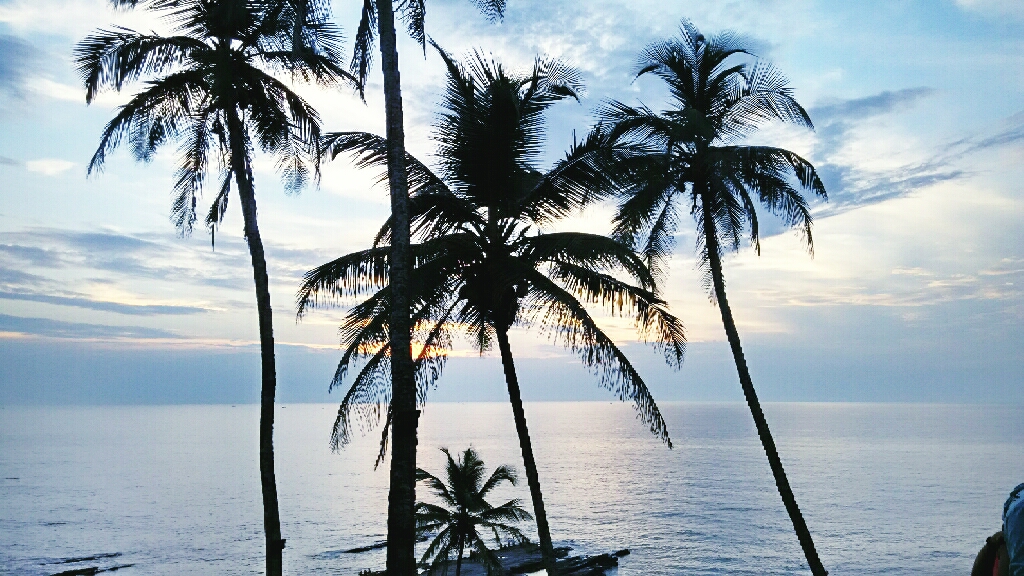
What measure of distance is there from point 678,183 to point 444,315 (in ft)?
24.5

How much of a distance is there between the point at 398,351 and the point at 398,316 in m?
0.54

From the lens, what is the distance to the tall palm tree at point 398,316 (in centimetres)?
1104

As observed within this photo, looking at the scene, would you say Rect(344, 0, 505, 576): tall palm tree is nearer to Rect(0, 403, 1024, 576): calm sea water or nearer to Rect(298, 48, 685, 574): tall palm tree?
Rect(298, 48, 685, 574): tall palm tree

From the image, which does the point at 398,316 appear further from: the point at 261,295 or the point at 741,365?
the point at 741,365

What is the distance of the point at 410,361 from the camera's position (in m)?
11.7

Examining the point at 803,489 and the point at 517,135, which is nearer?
the point at 517,135

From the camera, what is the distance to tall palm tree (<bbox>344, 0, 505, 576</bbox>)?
11039 millimetres

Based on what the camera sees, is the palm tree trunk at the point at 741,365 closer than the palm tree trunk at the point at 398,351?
No

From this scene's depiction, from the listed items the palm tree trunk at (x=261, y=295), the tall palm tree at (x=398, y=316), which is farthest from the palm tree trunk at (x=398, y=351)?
the palm tree trunk at (x=261, y=295)

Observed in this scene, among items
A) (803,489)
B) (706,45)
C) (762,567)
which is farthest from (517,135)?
(803,489)

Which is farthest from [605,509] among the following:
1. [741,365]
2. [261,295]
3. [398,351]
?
[398,351]

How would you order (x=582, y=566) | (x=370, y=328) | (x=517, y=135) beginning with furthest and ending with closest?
(x=582, y=566) → (x=517, y=135) → (x=370, y=328)

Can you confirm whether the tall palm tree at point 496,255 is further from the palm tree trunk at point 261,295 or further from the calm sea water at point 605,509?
the calm sea water at point 605,509

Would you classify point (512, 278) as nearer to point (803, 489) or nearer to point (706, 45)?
point (706, 45)
